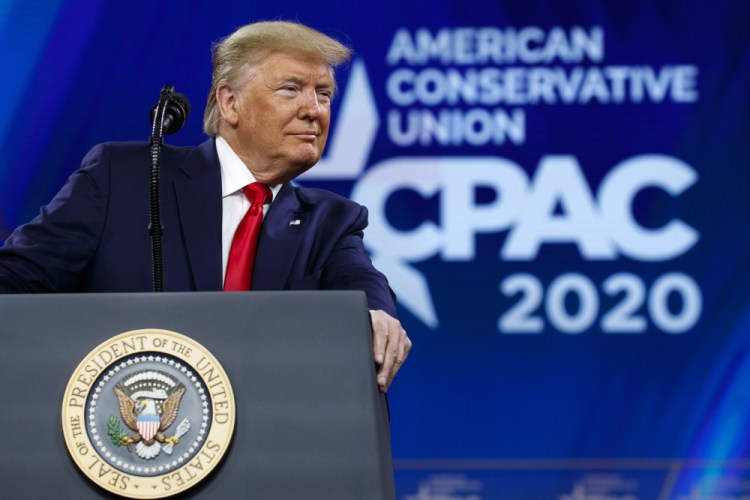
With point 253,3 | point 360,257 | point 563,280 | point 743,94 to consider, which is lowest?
point 563,280

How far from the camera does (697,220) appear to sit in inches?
149

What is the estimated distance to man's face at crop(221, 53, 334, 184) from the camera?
75.3 inches

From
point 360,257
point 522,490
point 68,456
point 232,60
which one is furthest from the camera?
point 522,490

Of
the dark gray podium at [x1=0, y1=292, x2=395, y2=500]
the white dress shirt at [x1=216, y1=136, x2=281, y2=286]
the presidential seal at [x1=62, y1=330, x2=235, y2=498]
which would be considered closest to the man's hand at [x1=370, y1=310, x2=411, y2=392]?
the dark gray podium at [x1=0, y1=292, x2=395, y2=500]

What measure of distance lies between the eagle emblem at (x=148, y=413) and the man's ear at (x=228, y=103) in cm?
83

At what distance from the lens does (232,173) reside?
1932 mm

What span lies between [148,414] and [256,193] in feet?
2.40

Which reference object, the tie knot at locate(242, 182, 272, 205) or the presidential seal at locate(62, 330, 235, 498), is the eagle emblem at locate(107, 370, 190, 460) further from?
the tie knot at locate(242, 182, 272, 205)

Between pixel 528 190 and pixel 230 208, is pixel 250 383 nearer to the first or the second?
pixel 230 208

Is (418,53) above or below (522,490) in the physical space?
above

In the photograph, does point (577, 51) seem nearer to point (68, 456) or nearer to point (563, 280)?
point (563, 280)

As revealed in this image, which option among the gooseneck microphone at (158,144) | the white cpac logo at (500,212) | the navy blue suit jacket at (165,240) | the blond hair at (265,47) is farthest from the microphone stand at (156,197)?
the white cpac logo at (500,212)

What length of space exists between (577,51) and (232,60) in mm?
1987

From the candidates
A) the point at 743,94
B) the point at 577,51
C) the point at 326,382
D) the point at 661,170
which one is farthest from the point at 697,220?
the point at 326,382
